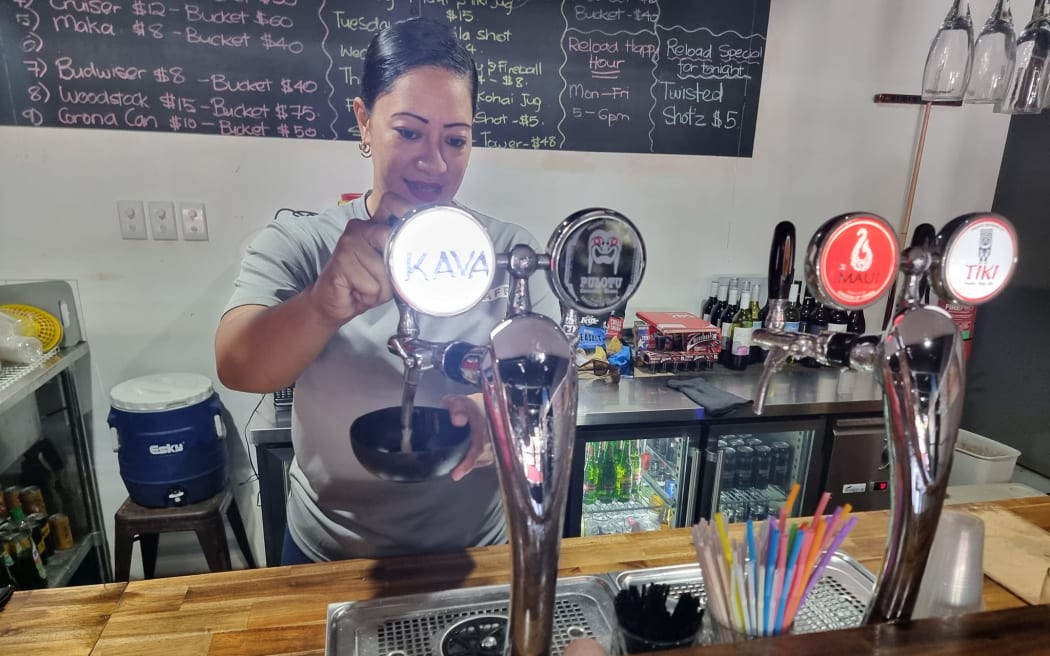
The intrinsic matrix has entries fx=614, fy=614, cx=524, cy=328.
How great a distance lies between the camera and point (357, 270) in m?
0.99

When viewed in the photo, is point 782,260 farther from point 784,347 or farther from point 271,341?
point 271,341

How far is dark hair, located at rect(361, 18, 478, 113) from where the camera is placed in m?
1.67

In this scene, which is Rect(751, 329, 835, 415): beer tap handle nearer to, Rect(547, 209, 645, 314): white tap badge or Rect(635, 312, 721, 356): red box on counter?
Rect(547, 209, 645, 314): white tap badge

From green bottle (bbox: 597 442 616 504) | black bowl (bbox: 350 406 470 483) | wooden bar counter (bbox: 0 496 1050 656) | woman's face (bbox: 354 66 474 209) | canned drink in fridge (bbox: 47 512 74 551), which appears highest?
woman's face (bbox: 354 66 474 209)

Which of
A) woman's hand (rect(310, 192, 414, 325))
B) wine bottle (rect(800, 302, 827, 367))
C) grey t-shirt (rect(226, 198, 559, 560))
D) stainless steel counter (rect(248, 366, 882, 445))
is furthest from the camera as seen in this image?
wine bottle (rect(800, 302, 827, 367))

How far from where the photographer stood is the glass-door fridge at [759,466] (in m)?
2.36

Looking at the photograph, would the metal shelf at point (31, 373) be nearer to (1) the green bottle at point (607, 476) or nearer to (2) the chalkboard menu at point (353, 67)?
(2) the chalkboard menu at point (353, 67)

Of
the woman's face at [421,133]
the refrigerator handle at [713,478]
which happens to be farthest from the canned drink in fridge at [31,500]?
the refrigerator handle at [713,478]

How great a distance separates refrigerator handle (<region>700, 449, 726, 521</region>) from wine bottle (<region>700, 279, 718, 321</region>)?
747 millimetres

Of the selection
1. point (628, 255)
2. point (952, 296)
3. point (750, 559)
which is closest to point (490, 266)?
point (628, 255)

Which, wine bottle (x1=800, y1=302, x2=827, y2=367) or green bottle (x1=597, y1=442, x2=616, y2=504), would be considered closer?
green bottle (x1=597, y1=442, x2=616, y2=504)

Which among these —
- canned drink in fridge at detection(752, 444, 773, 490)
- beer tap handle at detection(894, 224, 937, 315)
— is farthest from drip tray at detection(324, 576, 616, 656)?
canned drink in fridge at detection(752, 444, 773, 490)

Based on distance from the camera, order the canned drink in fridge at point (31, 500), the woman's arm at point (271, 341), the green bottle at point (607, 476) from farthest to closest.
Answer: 1. the green bottle at point (607, 476)
2. the canned drink in fridge at point (31, 500)
3. the woman's arm at point (271, 341)

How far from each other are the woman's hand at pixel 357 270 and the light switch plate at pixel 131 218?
1604 millimetres
